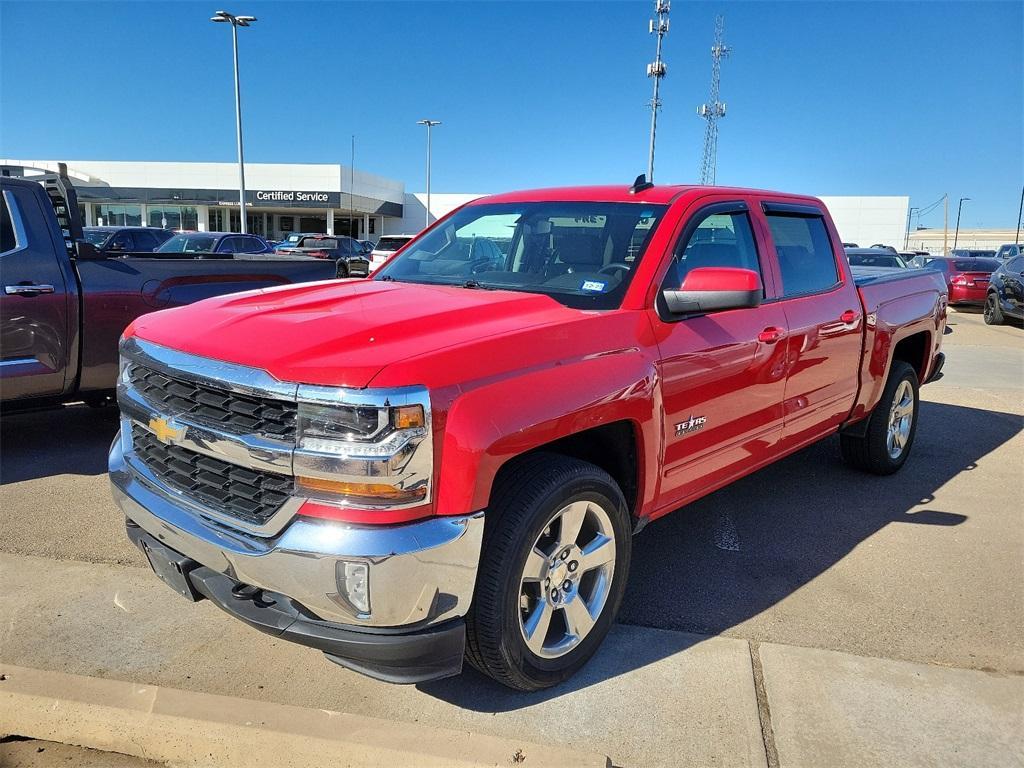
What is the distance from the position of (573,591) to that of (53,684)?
6.41 feet

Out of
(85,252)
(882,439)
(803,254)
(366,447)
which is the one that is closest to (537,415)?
(366,447)

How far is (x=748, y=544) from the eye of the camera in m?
4.30

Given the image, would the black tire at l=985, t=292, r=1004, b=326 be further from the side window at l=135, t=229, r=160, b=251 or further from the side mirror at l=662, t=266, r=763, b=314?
the side window at l=135, t=229, r=160, b=251

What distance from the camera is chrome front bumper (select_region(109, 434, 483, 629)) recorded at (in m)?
2.22

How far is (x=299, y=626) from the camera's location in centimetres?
236

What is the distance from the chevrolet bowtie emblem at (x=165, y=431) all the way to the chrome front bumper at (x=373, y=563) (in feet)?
1.25

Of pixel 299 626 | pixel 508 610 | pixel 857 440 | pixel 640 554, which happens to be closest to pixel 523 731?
pixel 508 610

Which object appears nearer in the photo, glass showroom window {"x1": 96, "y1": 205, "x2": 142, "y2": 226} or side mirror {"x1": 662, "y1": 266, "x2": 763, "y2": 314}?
side mirror {"x1": 662, "y1": 266, "x2": 763, "y2": 314}

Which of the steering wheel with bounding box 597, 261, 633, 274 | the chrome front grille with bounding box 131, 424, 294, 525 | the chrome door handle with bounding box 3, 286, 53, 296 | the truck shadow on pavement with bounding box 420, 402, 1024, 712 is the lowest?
the truck shadow on pavement with bounding box 420, 402, 1024, 712

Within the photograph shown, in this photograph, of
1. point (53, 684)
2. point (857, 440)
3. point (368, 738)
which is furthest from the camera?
point (857, 440)

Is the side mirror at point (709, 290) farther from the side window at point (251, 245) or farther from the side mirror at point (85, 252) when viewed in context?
the side window at point (251, 245)

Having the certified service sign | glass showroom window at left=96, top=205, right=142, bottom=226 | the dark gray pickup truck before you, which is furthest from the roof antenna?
glass showroom window at left=96, top=205, right=142, bottom=226

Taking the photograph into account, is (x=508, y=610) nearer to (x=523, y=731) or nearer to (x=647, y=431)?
(x=523, y=731)

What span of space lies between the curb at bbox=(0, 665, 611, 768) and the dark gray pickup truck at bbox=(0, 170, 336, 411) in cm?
297
